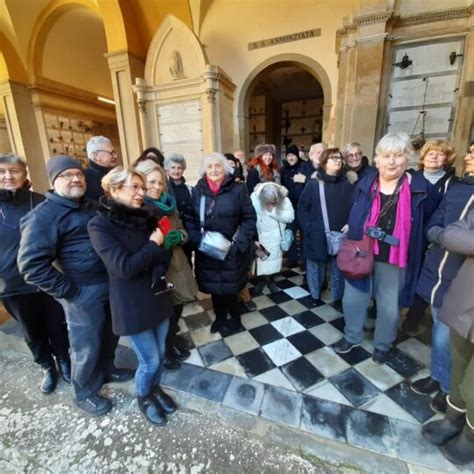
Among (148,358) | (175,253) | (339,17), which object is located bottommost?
(148,358)

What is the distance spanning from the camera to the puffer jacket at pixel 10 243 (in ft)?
4.96

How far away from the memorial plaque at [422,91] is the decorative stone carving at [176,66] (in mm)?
3814

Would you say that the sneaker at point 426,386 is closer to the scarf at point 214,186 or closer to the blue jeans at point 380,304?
the blue jeans at point 380,304

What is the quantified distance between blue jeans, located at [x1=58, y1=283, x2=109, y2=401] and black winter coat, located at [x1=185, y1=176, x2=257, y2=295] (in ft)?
2.45

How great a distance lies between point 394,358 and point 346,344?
0.33 meters

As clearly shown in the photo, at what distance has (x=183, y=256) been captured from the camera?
1.71 m

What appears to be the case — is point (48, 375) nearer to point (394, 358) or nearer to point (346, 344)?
point (346, 344)

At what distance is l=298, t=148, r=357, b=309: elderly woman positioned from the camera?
7.06 ft

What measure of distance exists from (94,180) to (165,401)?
1.63 m

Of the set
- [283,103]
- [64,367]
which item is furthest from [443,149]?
[283,103]

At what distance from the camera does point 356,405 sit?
150 centimetres

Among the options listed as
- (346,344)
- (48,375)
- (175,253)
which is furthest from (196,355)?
(346,344)

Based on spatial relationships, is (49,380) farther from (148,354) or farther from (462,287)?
(462,287)

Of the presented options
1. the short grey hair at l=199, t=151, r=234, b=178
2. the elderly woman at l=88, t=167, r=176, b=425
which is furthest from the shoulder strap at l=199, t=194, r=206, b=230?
the elderly woman at l=88, t=167, r=176, b=425
